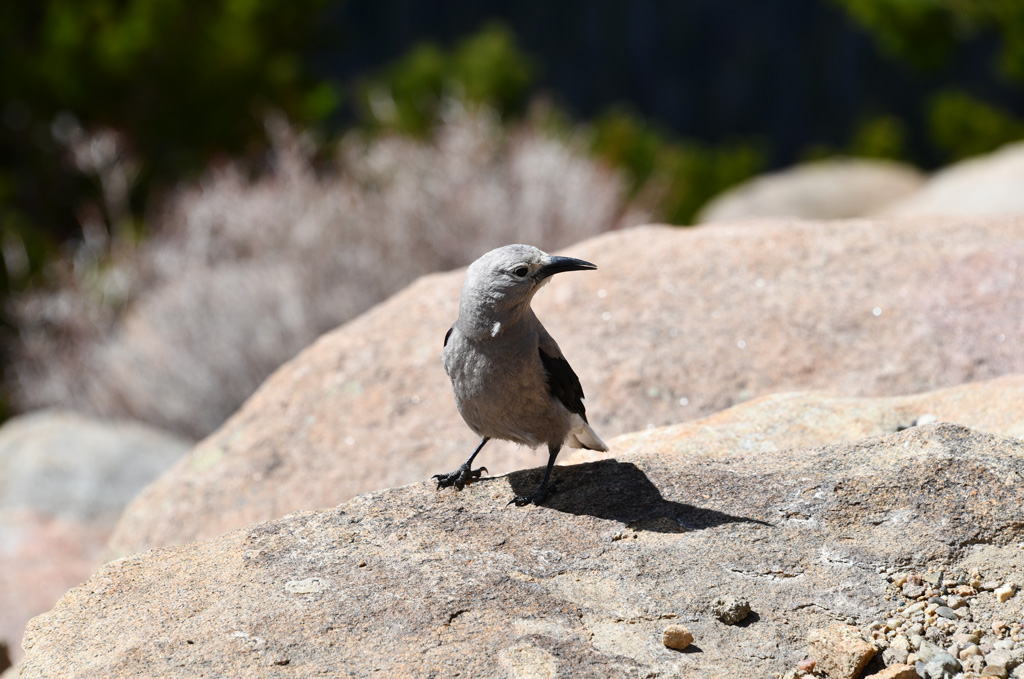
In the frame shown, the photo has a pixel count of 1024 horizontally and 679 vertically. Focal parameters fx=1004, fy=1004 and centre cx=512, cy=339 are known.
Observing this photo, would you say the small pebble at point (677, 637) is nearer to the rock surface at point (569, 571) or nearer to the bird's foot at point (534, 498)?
the rock surface at point (569, 571)

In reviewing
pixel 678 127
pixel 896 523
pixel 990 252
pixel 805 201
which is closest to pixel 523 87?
pixel 805 201

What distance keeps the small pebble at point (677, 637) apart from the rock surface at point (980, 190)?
31.7ft

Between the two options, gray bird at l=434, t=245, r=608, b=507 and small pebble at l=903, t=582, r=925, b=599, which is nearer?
small pebble at l=903, t=582, r=925, b=599

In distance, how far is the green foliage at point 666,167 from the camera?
40.0 feet

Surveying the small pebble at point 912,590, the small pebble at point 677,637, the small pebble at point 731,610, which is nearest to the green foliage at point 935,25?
the small pebble at point 912,590

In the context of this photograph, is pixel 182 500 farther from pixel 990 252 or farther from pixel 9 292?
pixel 9 292

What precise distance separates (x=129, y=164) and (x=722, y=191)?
47.7 ft

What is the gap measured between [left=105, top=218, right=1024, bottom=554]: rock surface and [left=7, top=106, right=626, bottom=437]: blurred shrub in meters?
3.03

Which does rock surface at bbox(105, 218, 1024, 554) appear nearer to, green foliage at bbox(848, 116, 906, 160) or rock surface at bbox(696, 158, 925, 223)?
A: rock surface at bbox(696, 158, 925, 223)

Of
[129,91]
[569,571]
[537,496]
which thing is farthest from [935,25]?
[569,571]

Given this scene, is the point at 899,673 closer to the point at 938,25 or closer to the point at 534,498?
the point at 534,498

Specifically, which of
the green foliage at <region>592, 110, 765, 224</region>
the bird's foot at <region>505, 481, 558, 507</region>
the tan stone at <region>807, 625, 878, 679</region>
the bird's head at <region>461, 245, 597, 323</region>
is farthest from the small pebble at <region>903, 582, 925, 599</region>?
the green foliage at <region>592, 110, 765, 224</region>

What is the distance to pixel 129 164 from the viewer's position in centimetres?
1345

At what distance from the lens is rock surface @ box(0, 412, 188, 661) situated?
504cm
